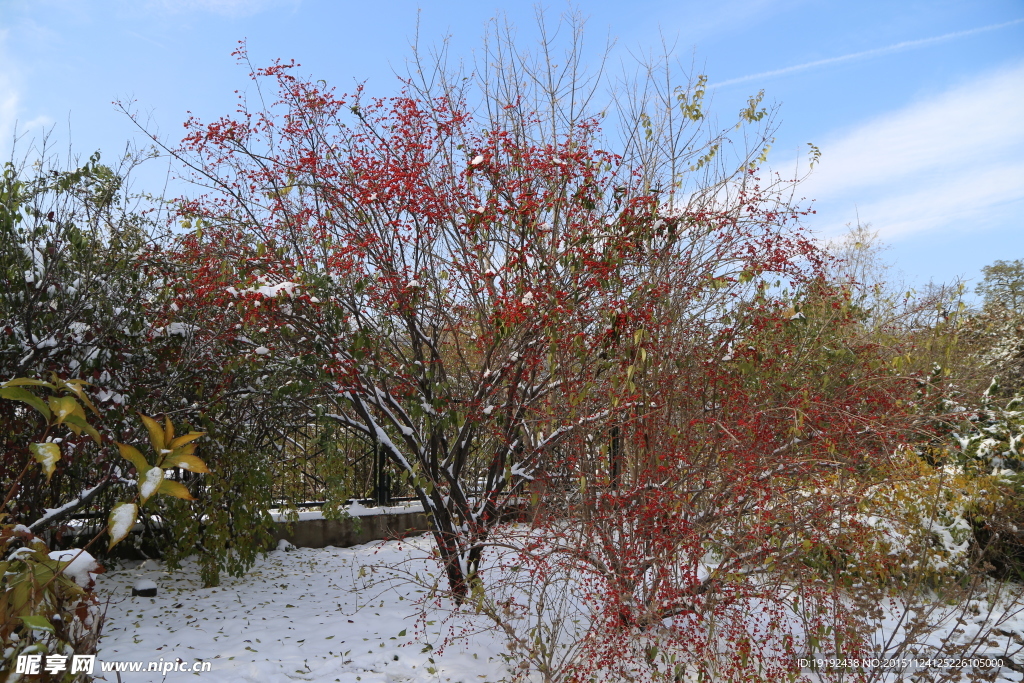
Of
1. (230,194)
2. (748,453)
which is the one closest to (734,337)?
(748,453)

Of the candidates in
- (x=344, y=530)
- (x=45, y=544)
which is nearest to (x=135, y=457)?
(x=45, y=544)

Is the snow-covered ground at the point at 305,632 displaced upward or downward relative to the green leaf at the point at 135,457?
downward

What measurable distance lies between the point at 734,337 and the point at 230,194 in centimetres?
433

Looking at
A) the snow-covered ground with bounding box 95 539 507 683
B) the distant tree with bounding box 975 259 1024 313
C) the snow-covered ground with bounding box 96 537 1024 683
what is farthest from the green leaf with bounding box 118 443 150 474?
the distant tree with bounding box 975 259 1024 313

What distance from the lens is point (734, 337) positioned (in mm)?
5578

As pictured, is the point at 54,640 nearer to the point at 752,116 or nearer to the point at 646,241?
the point at 646,241

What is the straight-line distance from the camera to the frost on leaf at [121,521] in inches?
56.2

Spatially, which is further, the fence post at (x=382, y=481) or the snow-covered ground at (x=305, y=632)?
the fence post at (x=382, y=481)

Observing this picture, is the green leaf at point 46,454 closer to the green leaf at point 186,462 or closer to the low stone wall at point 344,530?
the green leaf at point 186,462

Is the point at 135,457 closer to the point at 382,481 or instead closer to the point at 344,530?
the point at 344,530

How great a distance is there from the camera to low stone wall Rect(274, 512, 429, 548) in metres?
7.30

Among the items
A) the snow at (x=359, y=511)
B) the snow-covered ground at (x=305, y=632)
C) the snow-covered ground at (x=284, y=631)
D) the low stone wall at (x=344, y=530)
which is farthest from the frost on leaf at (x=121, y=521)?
the low stone wall at (x=344, y=530)

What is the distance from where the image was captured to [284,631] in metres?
4.89

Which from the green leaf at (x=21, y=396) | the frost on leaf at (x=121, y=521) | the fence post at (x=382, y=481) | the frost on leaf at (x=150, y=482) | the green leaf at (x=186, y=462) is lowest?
the fence post at (x=382, y=481)
